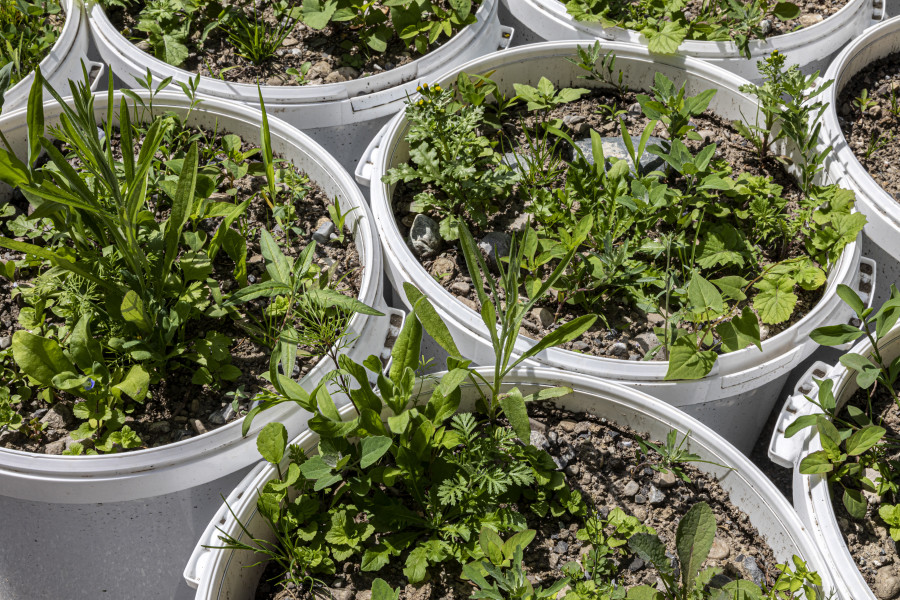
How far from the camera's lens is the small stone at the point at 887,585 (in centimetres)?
134

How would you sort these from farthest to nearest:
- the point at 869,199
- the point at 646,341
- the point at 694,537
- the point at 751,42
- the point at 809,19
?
the point at 809,19 → the point at 751,42 → the point at 869,199 → the point at 646,341 → the point at 694,537

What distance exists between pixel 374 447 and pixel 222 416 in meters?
0.39

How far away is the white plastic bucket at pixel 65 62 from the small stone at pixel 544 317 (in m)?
1.24

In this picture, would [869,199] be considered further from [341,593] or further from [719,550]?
[341,593]

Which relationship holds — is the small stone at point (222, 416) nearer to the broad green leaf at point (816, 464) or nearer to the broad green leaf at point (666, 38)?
the broad green leaf at point (816, 464)

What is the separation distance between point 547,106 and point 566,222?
1.16 feet

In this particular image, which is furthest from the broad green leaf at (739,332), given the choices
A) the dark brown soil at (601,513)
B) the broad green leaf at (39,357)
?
the broad green leaf at (39,357)

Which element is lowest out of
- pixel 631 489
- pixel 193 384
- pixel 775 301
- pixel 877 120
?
pixel 631 489

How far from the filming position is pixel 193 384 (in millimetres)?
1541

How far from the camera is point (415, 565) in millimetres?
1257

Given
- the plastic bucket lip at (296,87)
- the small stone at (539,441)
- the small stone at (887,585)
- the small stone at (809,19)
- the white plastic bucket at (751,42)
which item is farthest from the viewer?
the small stone at (809,19)

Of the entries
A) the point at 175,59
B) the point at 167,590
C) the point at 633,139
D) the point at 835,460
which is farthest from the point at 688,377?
the point at 175,59

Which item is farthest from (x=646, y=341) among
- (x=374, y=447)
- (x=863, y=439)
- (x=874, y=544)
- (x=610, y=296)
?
(x=374, y=447)

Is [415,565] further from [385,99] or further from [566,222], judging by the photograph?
[385,99]
